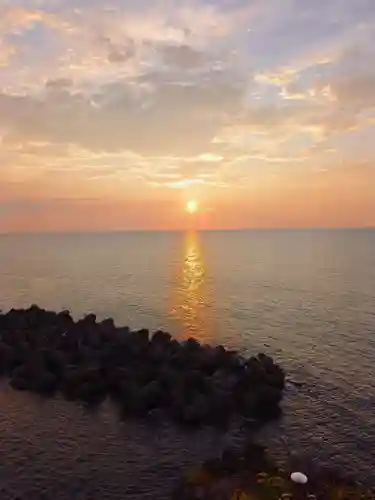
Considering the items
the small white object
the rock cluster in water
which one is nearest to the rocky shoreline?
the small white object

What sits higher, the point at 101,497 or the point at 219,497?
the point at 219,497

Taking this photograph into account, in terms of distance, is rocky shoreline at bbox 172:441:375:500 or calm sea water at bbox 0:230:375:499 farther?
calm sea water at bbox 0:230:375:499

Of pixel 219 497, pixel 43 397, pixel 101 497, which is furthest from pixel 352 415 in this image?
pixel 43 397

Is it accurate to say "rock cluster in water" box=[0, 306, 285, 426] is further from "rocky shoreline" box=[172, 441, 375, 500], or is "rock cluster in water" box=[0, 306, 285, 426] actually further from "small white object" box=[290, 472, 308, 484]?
"small white object" box=[290, 472, 308, 484]

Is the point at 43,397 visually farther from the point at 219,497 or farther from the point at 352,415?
the point at 352,415

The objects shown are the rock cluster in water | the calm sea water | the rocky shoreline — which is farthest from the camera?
the rock cluster in water

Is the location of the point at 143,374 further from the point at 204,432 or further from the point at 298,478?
the point at 298,478

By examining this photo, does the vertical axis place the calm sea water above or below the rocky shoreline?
below
